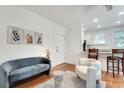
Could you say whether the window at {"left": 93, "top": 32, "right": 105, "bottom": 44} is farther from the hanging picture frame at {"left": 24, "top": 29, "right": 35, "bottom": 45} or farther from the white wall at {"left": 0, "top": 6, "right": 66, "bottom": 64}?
the hanging picture frame at {"left": 24, "top": 29, "right": 35, "bottom": 45}

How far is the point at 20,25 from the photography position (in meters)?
3.40

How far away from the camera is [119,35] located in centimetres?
635

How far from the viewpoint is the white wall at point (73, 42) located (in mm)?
5684

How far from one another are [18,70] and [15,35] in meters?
1.16

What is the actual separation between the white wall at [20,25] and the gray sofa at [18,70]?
25 cm

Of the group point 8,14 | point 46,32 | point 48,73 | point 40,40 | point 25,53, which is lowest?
point 48,73

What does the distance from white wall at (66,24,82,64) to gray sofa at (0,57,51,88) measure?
2350mm

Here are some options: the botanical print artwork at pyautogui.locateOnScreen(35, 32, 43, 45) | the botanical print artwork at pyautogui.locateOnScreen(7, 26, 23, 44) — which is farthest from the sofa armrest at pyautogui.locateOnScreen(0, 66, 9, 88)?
the botanical print artwork at pyautogui.locateOnScreen(35, 32, 43, 45)

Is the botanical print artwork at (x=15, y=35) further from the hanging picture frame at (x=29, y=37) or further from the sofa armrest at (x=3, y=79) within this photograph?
the sofa armrest at (x=3, y=79)

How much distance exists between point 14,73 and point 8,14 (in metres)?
1.80

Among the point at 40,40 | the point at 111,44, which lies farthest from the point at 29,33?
the point at 111,44

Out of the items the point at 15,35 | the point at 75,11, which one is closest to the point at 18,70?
the point at 15,35

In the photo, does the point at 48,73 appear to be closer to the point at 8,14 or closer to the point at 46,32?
the point at 46,32

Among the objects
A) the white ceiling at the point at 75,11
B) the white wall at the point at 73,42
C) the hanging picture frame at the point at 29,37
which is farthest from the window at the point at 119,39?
the hanging picture frame at the point at 29,37
